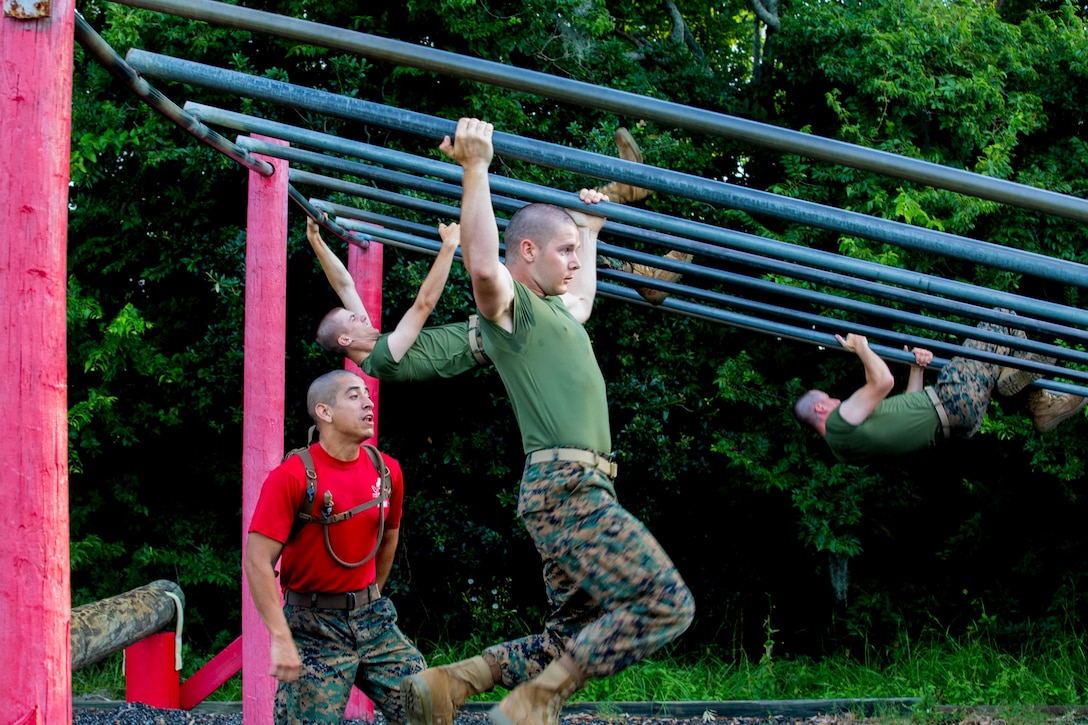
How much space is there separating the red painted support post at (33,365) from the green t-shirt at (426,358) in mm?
2937

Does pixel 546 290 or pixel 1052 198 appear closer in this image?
pixel 1052 198

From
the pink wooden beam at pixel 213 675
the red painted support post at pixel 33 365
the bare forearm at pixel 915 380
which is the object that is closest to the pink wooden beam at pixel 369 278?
the pink wooden beam at pixel 213 675

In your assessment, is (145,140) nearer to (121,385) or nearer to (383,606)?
(121,385)

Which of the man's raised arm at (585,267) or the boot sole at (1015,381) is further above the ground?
the man's raised arm at (585,267)

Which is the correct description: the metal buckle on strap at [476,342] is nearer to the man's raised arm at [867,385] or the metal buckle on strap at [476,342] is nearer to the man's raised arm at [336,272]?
the man's raised arm at [336,272]

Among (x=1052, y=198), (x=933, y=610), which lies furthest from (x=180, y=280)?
(x=1052, y=198)

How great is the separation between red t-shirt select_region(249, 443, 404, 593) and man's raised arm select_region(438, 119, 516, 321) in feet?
4.70

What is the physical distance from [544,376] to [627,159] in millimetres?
1397

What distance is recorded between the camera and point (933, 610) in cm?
1003

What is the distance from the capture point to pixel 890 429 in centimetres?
639

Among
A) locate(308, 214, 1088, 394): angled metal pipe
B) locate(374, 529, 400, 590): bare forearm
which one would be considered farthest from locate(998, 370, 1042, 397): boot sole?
locate(374, 529, 400, 590): bare forearm

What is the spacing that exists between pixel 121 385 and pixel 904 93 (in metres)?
6.86

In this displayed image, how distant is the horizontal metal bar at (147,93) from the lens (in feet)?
9.74

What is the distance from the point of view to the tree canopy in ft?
30.4
